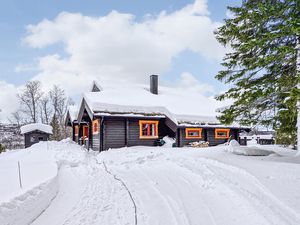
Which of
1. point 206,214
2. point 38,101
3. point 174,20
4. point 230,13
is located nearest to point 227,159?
point 206,214

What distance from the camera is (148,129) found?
1989 cm

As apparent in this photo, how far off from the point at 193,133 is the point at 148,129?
12.8 ft

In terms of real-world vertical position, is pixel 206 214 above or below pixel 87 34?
below

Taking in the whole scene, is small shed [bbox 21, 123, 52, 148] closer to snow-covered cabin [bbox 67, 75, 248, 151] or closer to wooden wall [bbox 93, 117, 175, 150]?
snow-covered cabin [bbox 67, 75, 248, 151]

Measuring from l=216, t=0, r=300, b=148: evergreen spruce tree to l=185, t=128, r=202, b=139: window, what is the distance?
10.2 metres

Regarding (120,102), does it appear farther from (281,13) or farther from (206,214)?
(206,214)

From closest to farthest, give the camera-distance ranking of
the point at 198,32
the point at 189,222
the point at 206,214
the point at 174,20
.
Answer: the point at 189,222
the point at 206,214
the point at 174,20
the point at 198,32

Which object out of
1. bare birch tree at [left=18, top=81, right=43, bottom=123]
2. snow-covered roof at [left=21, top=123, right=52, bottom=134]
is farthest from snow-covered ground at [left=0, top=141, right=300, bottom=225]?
bare birch tree at [left=18, top=81, right=43, bottom=123]

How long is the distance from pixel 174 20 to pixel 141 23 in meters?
2.44

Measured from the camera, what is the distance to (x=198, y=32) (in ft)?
60.3

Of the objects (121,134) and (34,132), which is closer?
(121,134)

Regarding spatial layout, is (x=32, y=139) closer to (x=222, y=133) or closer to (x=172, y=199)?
(x=222, y=133)

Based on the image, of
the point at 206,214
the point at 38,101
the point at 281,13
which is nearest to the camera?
the point at 206,214

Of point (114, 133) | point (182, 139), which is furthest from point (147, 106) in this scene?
point (182, 139)
